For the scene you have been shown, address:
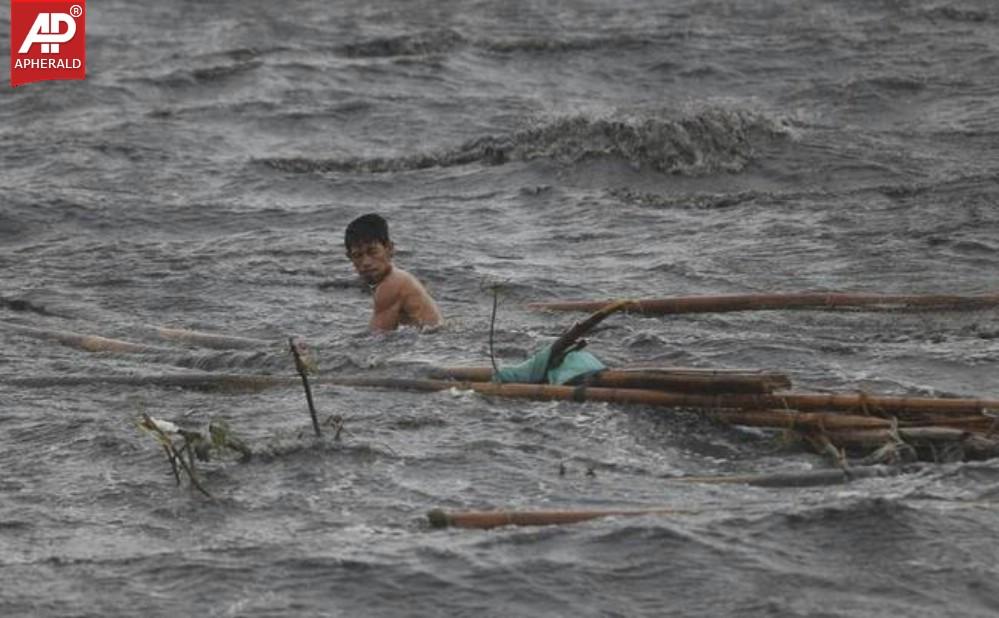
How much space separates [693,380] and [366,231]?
3.03 metres

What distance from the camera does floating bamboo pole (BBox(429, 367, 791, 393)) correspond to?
7273mm

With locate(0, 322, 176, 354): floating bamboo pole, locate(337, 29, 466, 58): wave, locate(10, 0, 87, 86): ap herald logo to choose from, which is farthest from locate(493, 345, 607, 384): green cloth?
locate(10, 0, 87, 86): ap herald logo

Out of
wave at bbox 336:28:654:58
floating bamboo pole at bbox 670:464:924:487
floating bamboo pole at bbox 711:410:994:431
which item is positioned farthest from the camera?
wave at bbox 336:28:654:58

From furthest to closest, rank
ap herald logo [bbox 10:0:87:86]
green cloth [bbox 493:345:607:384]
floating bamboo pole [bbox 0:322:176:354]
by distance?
ap herald logo [bbox 10:0:87:86]
floating bamboo pole [bbox 0:322:176:354]
green cloth [bbox 493:345:607:384]

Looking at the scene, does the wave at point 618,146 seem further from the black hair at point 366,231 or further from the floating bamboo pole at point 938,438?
the floating bamboo pole at point 938,438

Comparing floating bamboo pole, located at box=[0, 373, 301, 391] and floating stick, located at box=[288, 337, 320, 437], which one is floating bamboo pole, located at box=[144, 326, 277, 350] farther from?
floating stick, located at box=[288, 337, 320, 437]

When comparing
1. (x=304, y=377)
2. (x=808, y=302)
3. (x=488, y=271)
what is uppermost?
(x=304, y=377)

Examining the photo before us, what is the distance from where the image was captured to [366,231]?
996cm

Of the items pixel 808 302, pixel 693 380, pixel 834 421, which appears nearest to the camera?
pixel 834 421

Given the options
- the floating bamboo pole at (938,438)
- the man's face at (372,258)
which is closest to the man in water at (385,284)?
the man's face at (372,258)

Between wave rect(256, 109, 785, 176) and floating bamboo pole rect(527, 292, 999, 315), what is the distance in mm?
4453

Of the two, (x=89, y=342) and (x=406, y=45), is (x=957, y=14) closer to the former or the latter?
(x=406, y=45)

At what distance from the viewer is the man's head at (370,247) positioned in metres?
9.94

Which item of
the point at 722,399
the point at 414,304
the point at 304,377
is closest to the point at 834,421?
Answer: the point at 722,399
